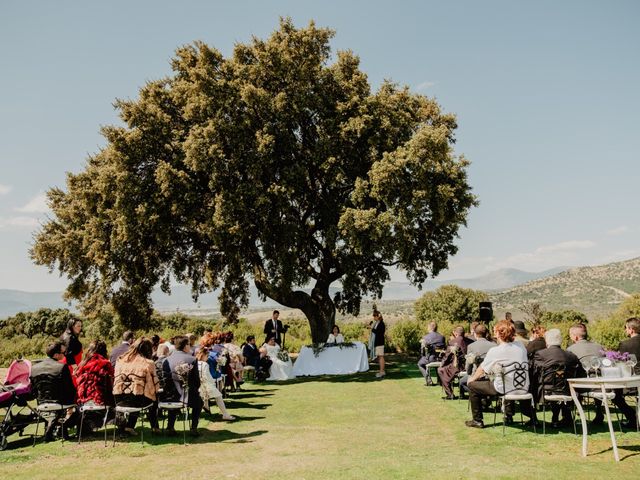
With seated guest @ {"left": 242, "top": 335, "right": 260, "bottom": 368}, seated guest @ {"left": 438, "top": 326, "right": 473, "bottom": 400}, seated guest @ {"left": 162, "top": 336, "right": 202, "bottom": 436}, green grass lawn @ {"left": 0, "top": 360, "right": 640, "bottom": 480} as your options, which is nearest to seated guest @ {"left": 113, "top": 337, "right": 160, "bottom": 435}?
seated guest @ {"left": 162, "top": 336, "right": 202, "bottom": 436}

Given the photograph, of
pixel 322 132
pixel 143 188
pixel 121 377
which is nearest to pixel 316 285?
pixel 322 132

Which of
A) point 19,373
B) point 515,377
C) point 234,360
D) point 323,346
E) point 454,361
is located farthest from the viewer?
point 323,346

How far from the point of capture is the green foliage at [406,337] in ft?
89.4

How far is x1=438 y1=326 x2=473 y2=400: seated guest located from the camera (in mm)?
11486

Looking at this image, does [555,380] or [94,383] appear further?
[94,383]

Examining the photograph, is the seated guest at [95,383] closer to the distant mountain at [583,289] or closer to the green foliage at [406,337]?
the green foliage at [406,337]

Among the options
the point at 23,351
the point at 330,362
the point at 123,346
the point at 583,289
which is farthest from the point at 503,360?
the point at 583,289

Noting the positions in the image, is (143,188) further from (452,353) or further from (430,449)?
(430,449)

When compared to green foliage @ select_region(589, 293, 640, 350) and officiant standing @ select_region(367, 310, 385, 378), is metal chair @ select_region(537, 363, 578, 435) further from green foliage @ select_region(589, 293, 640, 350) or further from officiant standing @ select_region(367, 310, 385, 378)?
green foliage @ select_region(589, 293, 640, 350)

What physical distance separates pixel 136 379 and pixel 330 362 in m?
10.8

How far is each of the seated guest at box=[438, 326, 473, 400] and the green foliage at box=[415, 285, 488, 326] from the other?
183 feet

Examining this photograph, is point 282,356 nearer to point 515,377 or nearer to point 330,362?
point 330,362

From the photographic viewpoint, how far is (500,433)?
812 cm

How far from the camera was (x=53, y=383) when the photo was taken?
841cm
